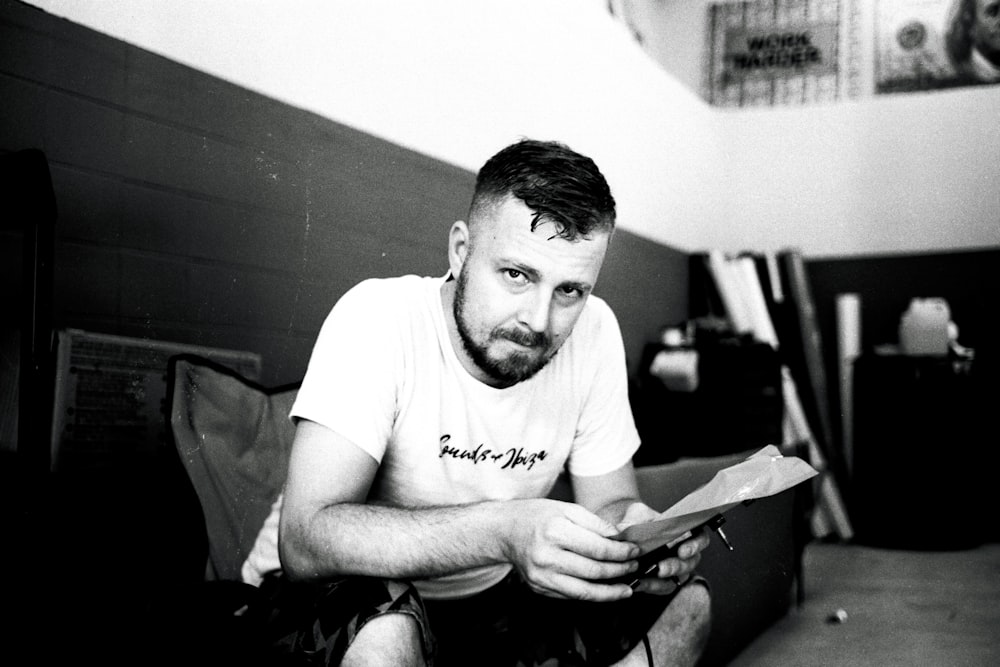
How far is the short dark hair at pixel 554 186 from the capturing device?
117 cm

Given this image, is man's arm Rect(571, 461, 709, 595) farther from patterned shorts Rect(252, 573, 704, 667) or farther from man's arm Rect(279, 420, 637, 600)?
man's arm Rect(279, 420, 637, 600)

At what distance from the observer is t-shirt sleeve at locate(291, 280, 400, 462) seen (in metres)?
1.11

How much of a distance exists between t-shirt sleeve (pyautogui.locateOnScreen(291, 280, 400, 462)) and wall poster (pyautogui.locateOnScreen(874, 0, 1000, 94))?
10.8 feet

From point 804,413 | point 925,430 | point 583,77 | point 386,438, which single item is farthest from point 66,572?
point 804,413

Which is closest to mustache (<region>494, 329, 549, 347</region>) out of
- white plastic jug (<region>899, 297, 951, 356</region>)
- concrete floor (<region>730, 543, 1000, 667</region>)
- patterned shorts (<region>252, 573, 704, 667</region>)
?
patterned shorts (<region>252, 573, 704, 667</region>)

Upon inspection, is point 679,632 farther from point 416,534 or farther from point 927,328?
point 927,328

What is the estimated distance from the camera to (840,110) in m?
4.29

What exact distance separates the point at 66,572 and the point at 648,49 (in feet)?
11.5

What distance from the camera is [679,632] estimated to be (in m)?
1.28

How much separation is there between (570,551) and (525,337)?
0.30 metres

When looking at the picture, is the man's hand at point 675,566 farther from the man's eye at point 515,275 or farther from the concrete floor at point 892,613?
the concrete floor at point 892,613

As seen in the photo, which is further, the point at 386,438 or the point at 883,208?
the point at 883,208

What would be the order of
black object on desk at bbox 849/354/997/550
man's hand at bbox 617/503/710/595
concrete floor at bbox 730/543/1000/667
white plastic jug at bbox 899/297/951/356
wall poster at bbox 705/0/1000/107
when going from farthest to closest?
white plastic jug at bbox 899/297/951/356 < wall poster at bbox 705/0/1000/107 < black object on desk at bbox 849/354/997/550 < concrete floor at bbox 730/543/1000/667 < man's hand at bbox 617/503/710/595

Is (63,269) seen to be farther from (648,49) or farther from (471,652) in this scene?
(648,49)
